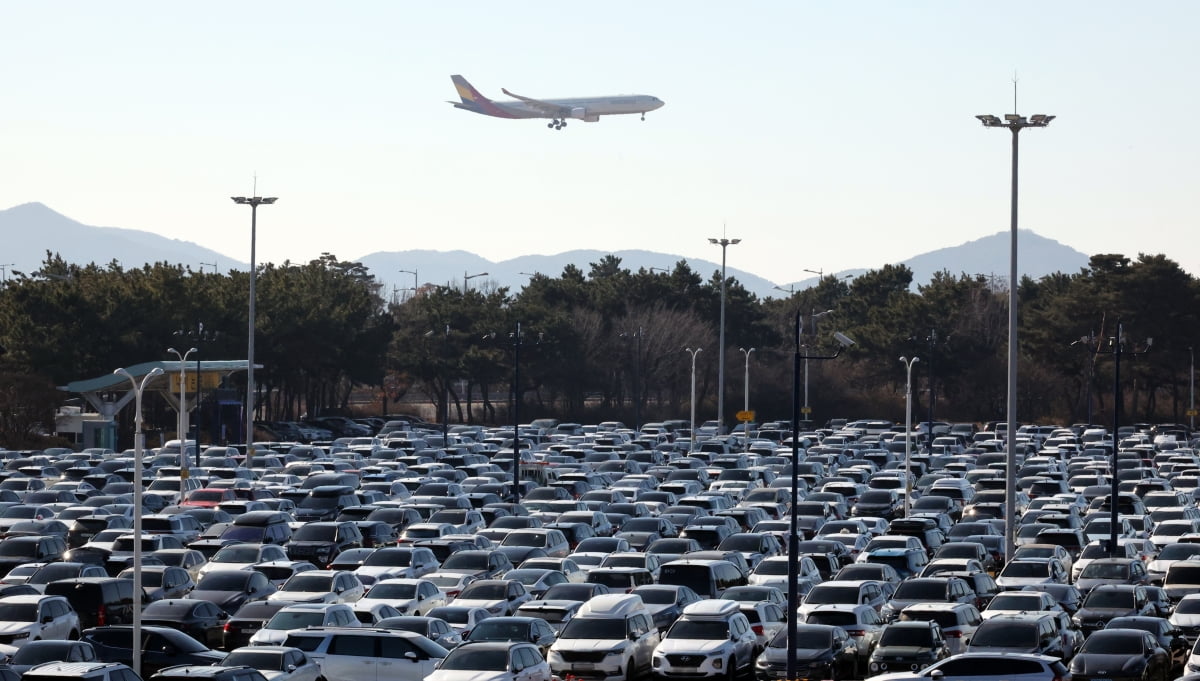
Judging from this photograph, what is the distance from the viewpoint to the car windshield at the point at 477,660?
23.1m

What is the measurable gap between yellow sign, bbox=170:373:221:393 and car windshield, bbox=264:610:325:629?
156 ft

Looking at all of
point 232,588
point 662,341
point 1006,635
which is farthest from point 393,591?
point 662,341

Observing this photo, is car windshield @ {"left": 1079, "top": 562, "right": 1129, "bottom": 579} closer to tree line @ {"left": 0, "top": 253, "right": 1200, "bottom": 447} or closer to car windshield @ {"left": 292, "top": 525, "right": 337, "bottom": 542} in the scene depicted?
car windshield @ {"left": 292, "top": 525, "right": 337, "bottom": 542}

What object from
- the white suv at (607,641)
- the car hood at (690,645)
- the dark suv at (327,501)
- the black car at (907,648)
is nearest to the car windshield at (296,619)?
the white suv at (607,641)

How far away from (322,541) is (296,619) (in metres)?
12.6

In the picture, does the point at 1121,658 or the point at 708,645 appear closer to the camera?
the point at 1121,658

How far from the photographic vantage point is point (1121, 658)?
2517 centimetres

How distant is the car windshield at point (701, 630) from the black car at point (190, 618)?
28.1 feet

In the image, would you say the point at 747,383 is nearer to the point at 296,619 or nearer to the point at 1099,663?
the point at 296,619

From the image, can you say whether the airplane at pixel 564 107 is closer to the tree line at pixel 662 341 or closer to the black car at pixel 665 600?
the tree line at pixel 662 341

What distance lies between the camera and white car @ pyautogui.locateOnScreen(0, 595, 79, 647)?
2728 centimetres

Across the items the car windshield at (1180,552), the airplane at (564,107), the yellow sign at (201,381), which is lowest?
the car windshield at (1180,552)

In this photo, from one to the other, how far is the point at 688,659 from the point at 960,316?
97.3 metres

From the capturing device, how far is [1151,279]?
10938cm
